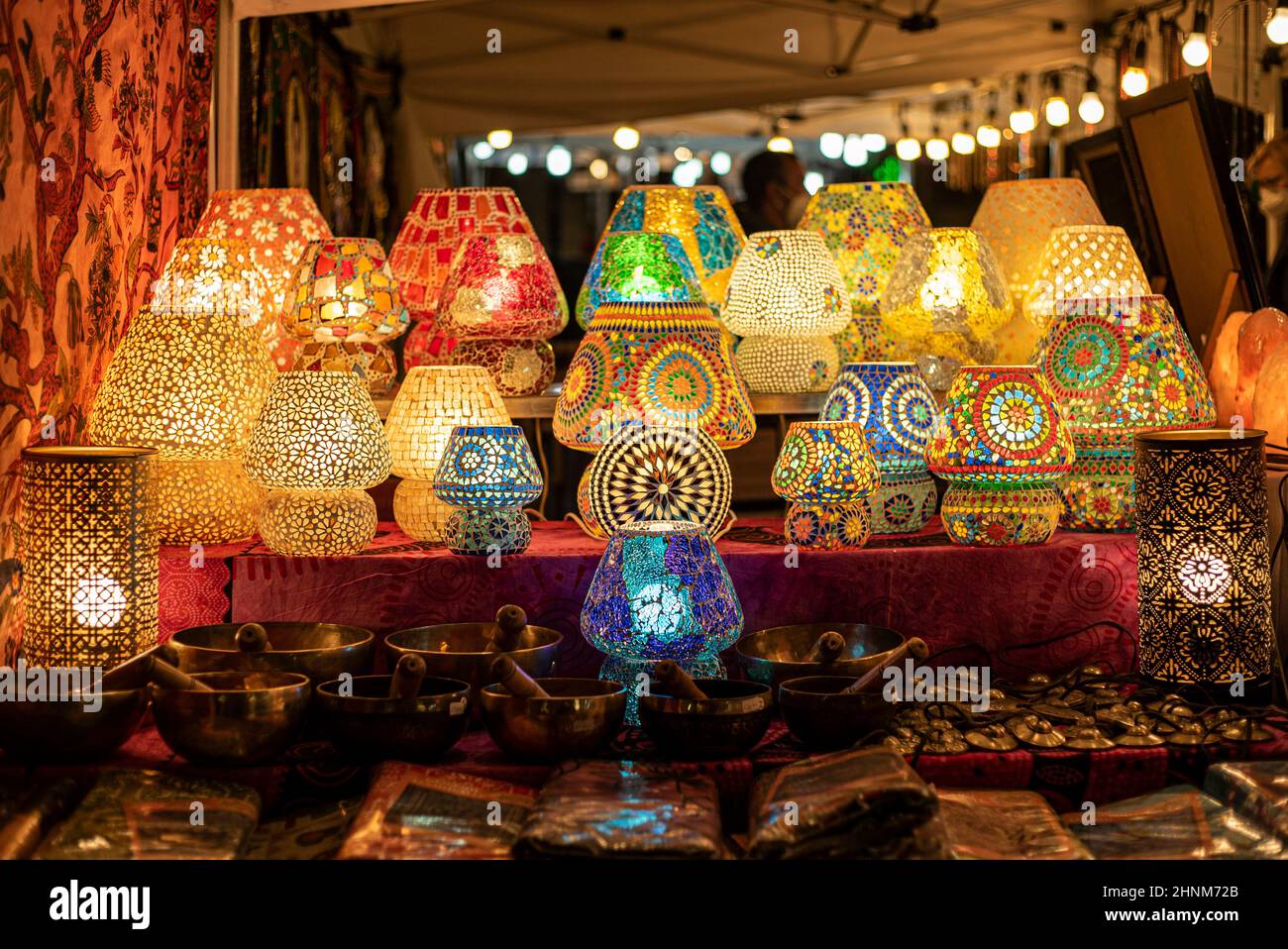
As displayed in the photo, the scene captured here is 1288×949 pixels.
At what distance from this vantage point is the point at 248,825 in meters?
2.48

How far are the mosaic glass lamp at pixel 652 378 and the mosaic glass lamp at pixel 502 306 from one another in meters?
0.27

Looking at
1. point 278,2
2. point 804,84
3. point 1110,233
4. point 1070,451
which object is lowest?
point 1070,451

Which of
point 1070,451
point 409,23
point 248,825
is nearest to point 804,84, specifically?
point 409,23

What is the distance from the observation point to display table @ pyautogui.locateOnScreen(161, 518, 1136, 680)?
10.4ft

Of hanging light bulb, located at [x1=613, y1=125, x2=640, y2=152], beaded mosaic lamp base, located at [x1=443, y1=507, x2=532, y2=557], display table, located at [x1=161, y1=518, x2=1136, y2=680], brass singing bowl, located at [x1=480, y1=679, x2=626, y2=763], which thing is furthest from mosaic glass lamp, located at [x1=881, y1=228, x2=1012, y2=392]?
hanging light bulb, located at [x1=613, y1=125, x2=640, y2=152]

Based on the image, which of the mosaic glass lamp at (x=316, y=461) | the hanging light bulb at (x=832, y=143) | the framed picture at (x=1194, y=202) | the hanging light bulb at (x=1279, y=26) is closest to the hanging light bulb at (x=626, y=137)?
the hanging light bulb at (x=832, y=143)

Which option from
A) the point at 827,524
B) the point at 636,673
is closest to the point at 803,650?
the point at 827,524

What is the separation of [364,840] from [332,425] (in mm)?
1045

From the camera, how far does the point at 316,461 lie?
3096mm

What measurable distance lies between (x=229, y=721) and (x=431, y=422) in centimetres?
96

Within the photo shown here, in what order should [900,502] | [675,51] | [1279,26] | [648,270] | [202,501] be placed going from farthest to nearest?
1. [675,51]
2. [1279,26]
3. [648,270]
4. [900,502]
5. [202,501]

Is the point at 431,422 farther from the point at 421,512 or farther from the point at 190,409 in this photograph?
the point at 190,409
